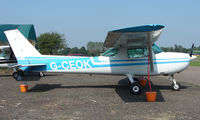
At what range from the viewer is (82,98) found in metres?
5.42

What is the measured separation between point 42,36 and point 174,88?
3822cm

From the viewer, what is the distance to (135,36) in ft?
16.7

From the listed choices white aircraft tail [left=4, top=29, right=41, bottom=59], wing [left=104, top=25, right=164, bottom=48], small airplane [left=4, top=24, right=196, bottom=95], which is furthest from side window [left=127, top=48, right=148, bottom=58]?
white aircraft tail [left=4, top=29, right=41, bottom=59]

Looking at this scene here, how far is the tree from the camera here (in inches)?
1489

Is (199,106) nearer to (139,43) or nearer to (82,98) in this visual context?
(139,43)

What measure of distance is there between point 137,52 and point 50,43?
114ft

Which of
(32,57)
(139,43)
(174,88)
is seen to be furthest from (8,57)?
(174,88)

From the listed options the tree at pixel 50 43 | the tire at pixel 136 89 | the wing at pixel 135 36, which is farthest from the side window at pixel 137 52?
the tree at pixel 50 43

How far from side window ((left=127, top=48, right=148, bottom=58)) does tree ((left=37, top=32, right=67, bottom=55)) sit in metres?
32.6

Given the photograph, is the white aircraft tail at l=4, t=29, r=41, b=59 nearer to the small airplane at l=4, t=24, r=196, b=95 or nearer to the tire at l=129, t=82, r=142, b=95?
the small airplane at l=4, t=24, r=196, b=95

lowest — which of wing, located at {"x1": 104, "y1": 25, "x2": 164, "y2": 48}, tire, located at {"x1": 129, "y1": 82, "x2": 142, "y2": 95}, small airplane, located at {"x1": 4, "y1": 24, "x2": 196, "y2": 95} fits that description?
tire, located at {"x1": 129, "y1": 82, "x2": 142, "y2": 95}

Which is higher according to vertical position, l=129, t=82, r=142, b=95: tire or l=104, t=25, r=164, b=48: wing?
l=104, t=25, r=164, b=48: wing

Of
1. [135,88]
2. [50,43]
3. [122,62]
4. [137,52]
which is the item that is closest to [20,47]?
A: [122,62]

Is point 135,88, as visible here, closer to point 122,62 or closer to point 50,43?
point 122,62
